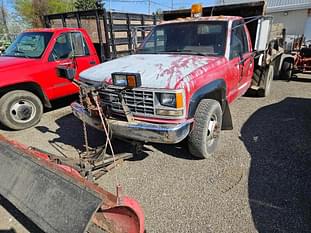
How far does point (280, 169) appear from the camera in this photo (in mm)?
3363

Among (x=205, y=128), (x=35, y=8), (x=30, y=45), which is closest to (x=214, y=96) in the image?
(x=205, y=128)

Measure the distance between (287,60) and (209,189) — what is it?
7.65 m

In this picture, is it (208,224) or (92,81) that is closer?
(208,224)

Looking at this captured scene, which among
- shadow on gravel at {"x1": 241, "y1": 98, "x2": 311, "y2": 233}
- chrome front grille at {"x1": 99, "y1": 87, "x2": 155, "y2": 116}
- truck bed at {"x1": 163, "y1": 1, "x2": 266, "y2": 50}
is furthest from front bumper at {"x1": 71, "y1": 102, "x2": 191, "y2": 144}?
truck bed at {"x1": 163, "y1": 1, "x2": 266, "y2": 50}

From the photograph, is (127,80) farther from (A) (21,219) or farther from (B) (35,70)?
(B) (35,70)

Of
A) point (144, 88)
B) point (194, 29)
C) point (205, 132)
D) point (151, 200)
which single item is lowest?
point (151, 200)

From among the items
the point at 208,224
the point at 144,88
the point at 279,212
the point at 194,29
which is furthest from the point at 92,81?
the point at 279,212

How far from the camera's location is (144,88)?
2.96 meters

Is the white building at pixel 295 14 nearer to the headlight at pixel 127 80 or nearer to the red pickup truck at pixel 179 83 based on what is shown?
the red pickup truck at pixel 179 83

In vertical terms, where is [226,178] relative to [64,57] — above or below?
below

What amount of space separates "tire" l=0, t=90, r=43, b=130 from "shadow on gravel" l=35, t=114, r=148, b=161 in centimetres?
27

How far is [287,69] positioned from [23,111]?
8.68 metres

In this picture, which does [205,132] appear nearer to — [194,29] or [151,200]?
[151,200]

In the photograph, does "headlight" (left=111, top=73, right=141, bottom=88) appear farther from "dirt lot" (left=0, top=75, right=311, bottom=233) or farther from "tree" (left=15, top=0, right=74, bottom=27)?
"tree" (left=15, top=0, right=74, bottom=27)
